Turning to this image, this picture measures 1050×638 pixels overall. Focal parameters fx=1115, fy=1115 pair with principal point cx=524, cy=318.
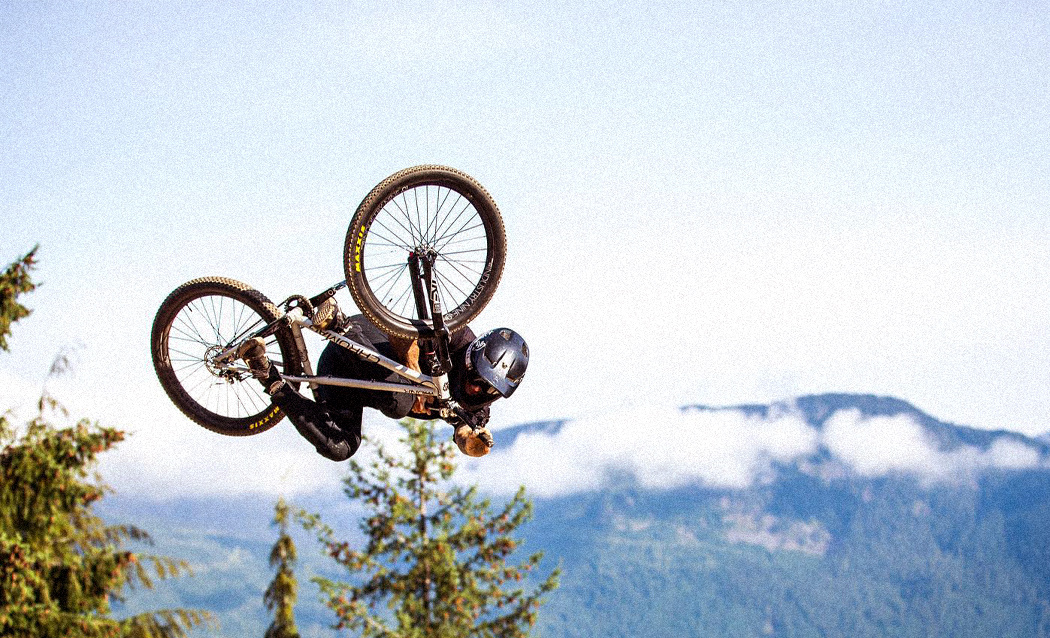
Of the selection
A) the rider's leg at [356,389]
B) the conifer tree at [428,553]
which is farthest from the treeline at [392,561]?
the rider's leg at [356,389]

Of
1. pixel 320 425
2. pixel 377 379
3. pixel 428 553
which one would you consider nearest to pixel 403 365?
pixel 377 379

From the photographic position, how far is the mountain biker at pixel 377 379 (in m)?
8.46

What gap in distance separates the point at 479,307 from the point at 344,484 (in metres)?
38.0

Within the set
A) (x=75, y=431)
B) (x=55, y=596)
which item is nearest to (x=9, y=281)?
(x=75, y=431)

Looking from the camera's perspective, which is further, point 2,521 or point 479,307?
point 2,521

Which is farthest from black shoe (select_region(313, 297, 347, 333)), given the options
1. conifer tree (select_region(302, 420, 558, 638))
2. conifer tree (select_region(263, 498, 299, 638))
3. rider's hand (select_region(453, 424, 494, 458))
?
conifer tree (select_region(263, 498, 299, 638))

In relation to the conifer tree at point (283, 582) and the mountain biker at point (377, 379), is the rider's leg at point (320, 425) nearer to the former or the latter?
the mountain biker at point (377, 379)

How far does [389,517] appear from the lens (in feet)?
145

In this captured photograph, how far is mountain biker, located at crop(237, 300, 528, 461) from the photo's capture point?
8.46 metres

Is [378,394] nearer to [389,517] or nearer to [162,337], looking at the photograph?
[162,337]

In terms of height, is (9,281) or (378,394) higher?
(9,281)

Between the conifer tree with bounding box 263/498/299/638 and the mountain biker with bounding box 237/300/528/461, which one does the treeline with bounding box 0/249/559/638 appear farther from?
the mountain biker with bounding box 237/300/528/461

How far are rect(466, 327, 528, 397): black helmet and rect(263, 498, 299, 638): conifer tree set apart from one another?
39042 mm

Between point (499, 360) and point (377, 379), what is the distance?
109 centimetres
